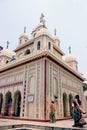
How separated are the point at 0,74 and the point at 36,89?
7.93 metres

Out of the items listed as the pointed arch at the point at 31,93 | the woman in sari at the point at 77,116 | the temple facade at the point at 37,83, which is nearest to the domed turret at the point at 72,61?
the temple facade at the point at 37,83

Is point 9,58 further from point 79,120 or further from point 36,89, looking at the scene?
point 79,120

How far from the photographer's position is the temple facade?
13.2m

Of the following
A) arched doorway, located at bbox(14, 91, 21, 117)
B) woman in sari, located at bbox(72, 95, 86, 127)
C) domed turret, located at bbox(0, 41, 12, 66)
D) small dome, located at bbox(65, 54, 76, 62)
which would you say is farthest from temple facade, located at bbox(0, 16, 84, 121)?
woman in sari, located at bbox(72, 95, 86, 127)

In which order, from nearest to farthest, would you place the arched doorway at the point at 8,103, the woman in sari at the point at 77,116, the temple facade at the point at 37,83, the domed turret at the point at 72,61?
the woman in sari at the point at 77,116 → the temple facade at the point at 37,83 → the arched doorway at the point at 8,103 → the domed turret at the point at 72,61

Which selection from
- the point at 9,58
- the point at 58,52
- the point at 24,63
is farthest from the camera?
the point at 9,58

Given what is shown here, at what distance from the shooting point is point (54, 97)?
14.1 meters

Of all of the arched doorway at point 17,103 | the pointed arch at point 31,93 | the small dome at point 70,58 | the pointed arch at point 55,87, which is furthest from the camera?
the small dome at point 70,58

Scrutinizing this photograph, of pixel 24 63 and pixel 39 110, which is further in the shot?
pixel 24 63

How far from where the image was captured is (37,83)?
13.6 meters

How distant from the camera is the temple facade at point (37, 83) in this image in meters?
13.2

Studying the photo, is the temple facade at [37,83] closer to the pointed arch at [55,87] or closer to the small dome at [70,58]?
the pointed arch at [55,87]

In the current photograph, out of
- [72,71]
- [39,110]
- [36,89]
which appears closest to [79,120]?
[39,110]

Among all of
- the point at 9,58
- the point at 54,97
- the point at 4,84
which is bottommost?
the point at 54,97
